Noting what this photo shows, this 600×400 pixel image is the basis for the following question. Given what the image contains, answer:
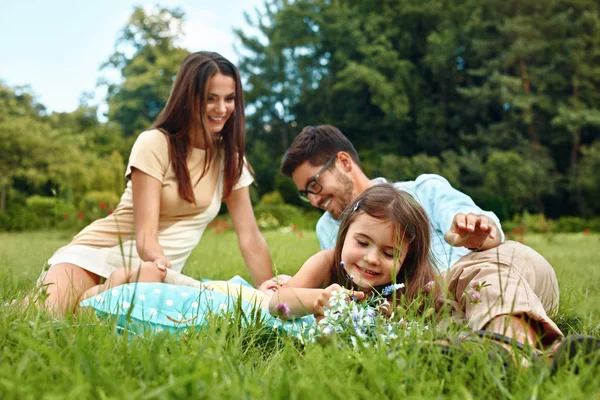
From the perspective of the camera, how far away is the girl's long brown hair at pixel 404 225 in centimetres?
248

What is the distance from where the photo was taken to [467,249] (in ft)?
9.92

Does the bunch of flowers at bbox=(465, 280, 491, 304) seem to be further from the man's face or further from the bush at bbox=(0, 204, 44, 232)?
the bush at bbox=(0, 204, 44, 232)

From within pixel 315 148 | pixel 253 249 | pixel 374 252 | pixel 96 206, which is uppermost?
pixel 315 148

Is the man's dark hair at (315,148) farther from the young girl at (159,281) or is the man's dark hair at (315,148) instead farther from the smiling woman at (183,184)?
the young girl at (159,281)

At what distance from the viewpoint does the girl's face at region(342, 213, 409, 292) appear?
239cm

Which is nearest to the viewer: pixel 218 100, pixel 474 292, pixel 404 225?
pixel 474 292

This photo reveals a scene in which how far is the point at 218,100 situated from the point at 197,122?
21 cm

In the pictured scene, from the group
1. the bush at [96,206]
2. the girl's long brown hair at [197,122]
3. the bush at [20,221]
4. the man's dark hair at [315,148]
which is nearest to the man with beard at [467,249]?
the man's dark hair at [315,148]

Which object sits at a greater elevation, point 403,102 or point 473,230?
point 403,102

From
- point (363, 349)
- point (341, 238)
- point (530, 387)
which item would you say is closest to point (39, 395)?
point (363, 349)

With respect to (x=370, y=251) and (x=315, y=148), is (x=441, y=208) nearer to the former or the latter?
(x=370, y=251)

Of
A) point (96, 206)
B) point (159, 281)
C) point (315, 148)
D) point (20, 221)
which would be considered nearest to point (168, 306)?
point (159, 281)

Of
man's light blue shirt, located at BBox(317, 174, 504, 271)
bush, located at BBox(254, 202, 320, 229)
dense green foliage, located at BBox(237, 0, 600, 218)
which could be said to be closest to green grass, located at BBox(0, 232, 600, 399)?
man's light blue shirt, located at BBox(317, 174, 504, 271)

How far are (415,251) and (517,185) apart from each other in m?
21.2
